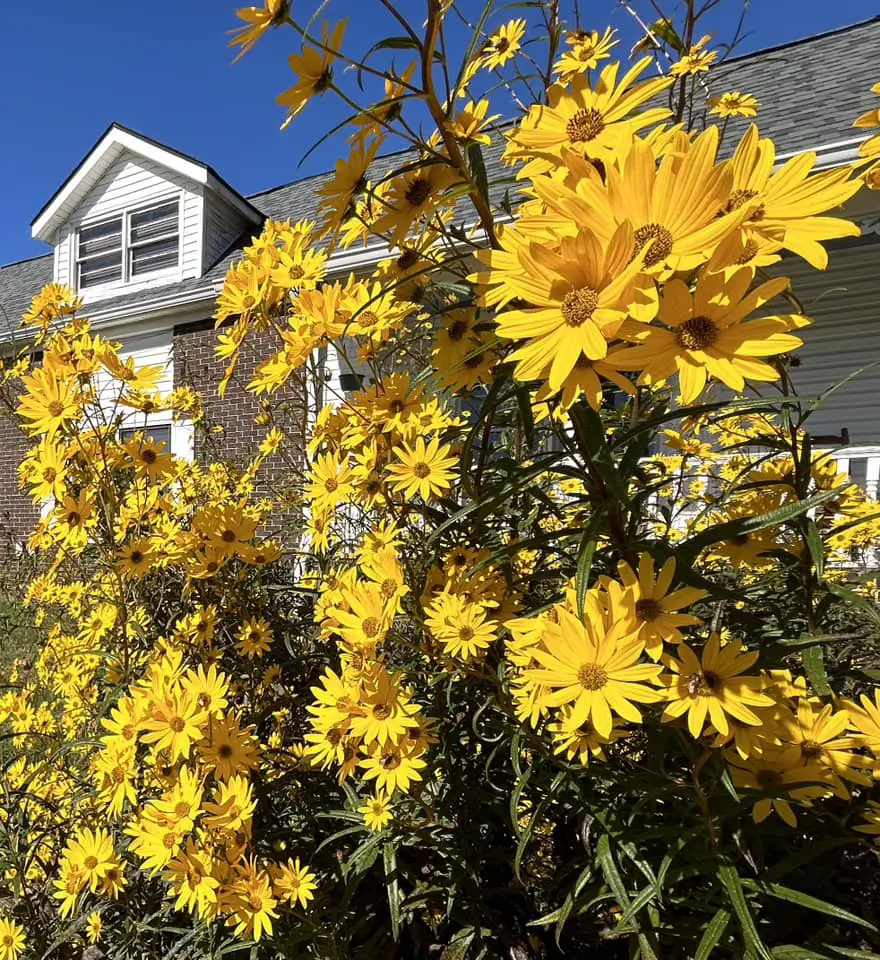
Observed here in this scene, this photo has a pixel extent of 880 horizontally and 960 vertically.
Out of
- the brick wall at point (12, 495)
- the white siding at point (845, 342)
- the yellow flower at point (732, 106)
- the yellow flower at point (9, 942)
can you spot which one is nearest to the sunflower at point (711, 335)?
the yellow flower at point (732, 106)

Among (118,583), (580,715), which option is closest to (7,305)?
(118,583)

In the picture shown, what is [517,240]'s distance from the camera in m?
0.72

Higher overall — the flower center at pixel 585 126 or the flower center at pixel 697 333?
the flower center at pixel 585 126

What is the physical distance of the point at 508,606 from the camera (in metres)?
1.22

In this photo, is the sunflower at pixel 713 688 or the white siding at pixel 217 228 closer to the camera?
the sunflower at pixel 713 688

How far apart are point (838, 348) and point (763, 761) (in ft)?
20.7

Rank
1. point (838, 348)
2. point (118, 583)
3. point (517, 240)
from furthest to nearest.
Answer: point (838, 348) < point (118, 583) < point (517, 240)

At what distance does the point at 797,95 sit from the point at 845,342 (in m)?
2.54

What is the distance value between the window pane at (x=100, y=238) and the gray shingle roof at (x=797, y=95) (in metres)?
1.45

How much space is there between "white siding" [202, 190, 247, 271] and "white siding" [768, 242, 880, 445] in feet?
24.5

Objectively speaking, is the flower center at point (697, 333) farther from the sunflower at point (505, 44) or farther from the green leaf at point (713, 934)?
the sunflower at point (505, 44)

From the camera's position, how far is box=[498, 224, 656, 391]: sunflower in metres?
0.60

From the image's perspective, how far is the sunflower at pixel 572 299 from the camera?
0.60 metres

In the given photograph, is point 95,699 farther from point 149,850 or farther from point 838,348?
point 838,348
